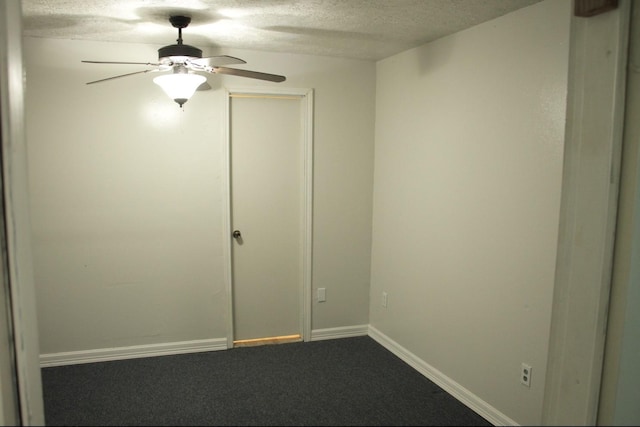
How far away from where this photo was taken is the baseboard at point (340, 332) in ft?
10.3

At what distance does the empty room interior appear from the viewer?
106 cm

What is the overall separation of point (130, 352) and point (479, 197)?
93.5 inches

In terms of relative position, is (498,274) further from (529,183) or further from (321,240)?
(321,240)

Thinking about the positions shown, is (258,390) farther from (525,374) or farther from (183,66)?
(183,66)

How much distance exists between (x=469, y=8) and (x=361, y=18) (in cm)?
51

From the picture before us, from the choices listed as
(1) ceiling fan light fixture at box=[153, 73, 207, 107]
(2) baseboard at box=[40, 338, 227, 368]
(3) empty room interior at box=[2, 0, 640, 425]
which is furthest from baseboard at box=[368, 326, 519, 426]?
(1) ceiling fan light fixture at box=[153, 73, 207, 107]

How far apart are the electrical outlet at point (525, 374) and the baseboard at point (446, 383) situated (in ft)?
0.57

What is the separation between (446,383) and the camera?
228 centimetres

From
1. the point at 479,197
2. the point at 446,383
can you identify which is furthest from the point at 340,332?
the point at 479,197

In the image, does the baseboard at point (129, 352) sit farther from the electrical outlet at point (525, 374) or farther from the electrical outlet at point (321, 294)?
the electrical outlet at point (525, 374)

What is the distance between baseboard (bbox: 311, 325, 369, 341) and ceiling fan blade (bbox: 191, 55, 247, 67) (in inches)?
78.3

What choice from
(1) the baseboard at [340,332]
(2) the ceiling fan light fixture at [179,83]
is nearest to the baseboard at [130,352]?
(1) the baseboard at [340,332]

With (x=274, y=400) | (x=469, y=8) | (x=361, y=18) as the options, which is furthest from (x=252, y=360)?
(x=469, y=8)

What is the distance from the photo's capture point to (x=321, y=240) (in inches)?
123
